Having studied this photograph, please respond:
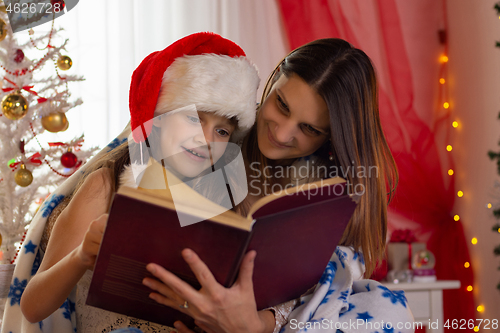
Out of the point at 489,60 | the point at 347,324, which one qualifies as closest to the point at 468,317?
the point at 489,60

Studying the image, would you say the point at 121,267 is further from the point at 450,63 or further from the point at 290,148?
the point at 450,63

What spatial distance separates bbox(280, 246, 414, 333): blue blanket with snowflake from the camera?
0.94 m

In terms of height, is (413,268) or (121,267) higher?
(121,267)

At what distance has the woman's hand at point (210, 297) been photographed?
70 centimetres

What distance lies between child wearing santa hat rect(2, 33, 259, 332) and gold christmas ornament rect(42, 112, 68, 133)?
Answer: 87 cm

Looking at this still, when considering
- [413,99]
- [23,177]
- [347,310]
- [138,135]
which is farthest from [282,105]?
[413,99]

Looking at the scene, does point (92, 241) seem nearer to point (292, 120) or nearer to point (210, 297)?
point (210, 297)

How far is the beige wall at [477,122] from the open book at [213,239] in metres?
1.75

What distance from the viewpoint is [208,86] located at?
1.01 metres

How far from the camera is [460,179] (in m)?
2.46

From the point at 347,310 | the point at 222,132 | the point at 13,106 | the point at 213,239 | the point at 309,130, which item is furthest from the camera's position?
the point at 13,106

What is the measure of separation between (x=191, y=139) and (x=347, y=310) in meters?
0.57

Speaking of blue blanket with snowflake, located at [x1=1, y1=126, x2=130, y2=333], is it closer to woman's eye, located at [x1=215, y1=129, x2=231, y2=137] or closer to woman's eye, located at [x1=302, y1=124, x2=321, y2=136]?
woman's eye, located at [x1=215, y1=129, x2=231, y2=137]

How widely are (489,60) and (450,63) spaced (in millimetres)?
305
